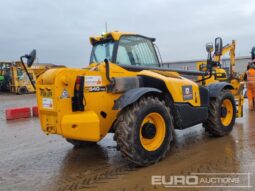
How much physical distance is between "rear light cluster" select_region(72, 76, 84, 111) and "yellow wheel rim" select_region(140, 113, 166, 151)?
100 cm

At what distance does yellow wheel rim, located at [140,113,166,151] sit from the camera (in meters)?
5.33

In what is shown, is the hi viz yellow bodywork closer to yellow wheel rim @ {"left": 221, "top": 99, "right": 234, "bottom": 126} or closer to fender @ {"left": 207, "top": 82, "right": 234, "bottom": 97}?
fender @ {"left": 207, "top": 82, "right": 234, "bottom": 97}

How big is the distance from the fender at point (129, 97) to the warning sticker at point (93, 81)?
41 centimetres

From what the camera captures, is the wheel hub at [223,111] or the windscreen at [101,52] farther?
the wheel hub at [223,111]

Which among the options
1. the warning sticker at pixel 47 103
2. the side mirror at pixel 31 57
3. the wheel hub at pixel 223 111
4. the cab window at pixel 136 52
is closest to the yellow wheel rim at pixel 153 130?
the cab window at pixel 136 52

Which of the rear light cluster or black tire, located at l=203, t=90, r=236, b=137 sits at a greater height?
the rear light cluster

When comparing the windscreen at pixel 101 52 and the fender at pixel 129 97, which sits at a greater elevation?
the windscreen at pixel 101 52

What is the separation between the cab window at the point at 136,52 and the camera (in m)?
5.96

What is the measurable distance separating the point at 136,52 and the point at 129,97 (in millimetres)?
1389

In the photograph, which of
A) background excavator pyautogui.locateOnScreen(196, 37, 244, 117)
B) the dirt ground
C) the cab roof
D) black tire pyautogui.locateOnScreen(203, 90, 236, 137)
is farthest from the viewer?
background excavator pyautogui.locateOnScreen(196, 37, 244, 117)

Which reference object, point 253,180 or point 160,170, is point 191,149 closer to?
point 160,170

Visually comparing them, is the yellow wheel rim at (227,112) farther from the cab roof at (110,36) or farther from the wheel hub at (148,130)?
the cab roof at (110,36)

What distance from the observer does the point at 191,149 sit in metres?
6.25

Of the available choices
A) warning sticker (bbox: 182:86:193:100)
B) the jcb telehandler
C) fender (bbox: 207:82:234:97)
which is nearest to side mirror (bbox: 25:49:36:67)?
the jcb telehandler
